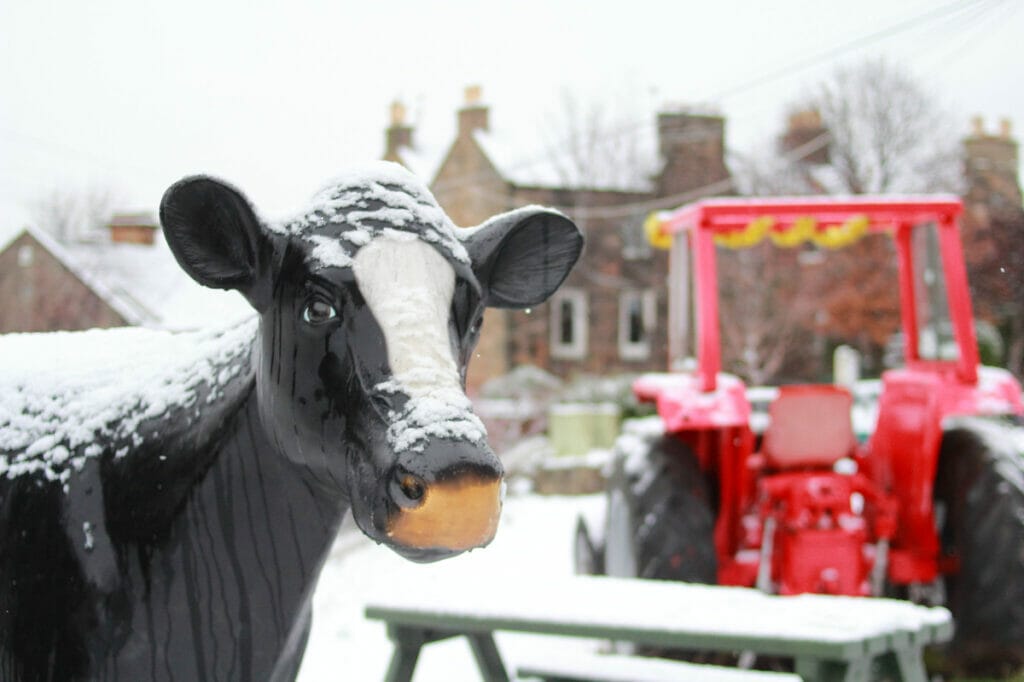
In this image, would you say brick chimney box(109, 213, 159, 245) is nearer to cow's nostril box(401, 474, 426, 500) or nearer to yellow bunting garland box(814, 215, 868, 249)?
yellow bunting garland box(814, 215, 868, 249)

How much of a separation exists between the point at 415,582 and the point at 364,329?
8.61ft

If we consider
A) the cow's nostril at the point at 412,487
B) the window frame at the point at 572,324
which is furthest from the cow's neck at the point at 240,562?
the window frame at the point at 572,324

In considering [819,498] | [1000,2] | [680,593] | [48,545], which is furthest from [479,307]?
[1000,2]

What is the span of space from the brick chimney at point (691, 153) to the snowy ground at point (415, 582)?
1418 centimetres

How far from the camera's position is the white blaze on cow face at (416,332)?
1.58 metres

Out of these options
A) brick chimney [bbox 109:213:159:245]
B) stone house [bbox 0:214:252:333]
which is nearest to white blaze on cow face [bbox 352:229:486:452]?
stone house [bbox 0:214:252:333]

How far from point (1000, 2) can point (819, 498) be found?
232cm

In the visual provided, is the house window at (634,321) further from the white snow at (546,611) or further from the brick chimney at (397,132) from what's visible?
the white snow at (546,611)

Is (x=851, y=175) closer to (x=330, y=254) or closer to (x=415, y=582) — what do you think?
(x=415, y=582)

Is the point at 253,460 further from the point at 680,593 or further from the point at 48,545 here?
the point at 680,593

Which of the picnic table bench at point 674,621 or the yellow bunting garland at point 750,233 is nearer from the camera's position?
the picnic table bench at point 674,621

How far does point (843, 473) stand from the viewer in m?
5.04

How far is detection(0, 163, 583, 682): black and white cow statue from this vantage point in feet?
5.59

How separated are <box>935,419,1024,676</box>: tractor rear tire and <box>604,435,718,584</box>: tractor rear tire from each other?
1.17m
